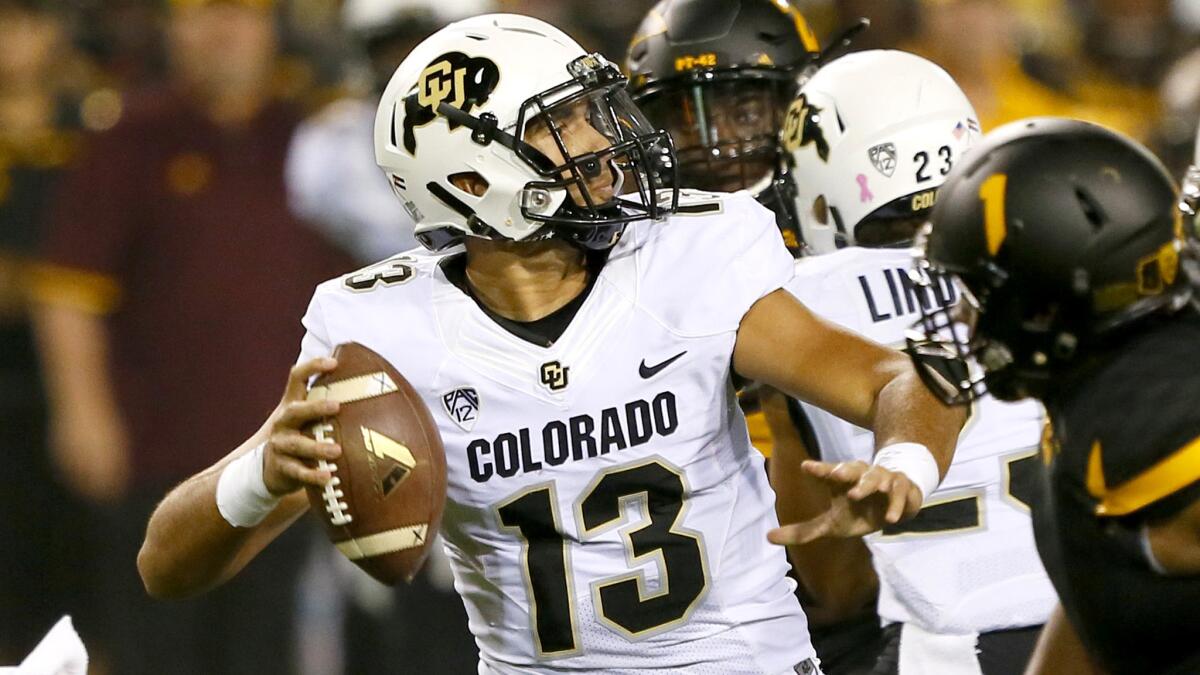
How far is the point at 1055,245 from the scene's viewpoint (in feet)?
8.16

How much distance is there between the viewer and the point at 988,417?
3396mm

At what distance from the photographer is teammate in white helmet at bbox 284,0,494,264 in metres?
5.93

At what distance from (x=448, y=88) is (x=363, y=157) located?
3068 mm

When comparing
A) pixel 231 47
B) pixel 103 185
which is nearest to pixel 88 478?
pixel 103 185

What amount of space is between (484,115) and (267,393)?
3310mm

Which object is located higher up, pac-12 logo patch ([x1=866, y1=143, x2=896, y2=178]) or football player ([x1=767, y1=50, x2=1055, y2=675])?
pac-12 logo patch ([x1=866, y1=143, x2=896, y2=178])

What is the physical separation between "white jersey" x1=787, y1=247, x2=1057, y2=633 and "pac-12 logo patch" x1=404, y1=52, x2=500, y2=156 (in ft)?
2.35

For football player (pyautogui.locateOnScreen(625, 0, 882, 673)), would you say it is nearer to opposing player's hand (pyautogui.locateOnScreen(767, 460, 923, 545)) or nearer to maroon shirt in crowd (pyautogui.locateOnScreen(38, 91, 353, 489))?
opposing player's hand (pyautogui.locateOnScreen(767, 460, 923, 545))

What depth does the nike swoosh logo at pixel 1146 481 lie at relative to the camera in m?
2.30

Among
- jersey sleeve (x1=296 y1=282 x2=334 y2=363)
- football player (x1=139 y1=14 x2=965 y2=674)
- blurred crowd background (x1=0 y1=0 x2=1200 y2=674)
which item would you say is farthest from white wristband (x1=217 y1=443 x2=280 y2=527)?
blurred crowd background (x1=0 y1=0 x2=1200 y2=674)

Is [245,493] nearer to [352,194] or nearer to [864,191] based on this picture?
[864,191]

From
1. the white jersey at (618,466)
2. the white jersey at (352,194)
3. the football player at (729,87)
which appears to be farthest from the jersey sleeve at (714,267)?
the white jersey at (352,194)

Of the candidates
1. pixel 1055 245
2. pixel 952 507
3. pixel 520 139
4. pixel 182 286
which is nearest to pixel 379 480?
pixel 520 139

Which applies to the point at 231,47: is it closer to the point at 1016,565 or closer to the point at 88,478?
the point at 88,478
